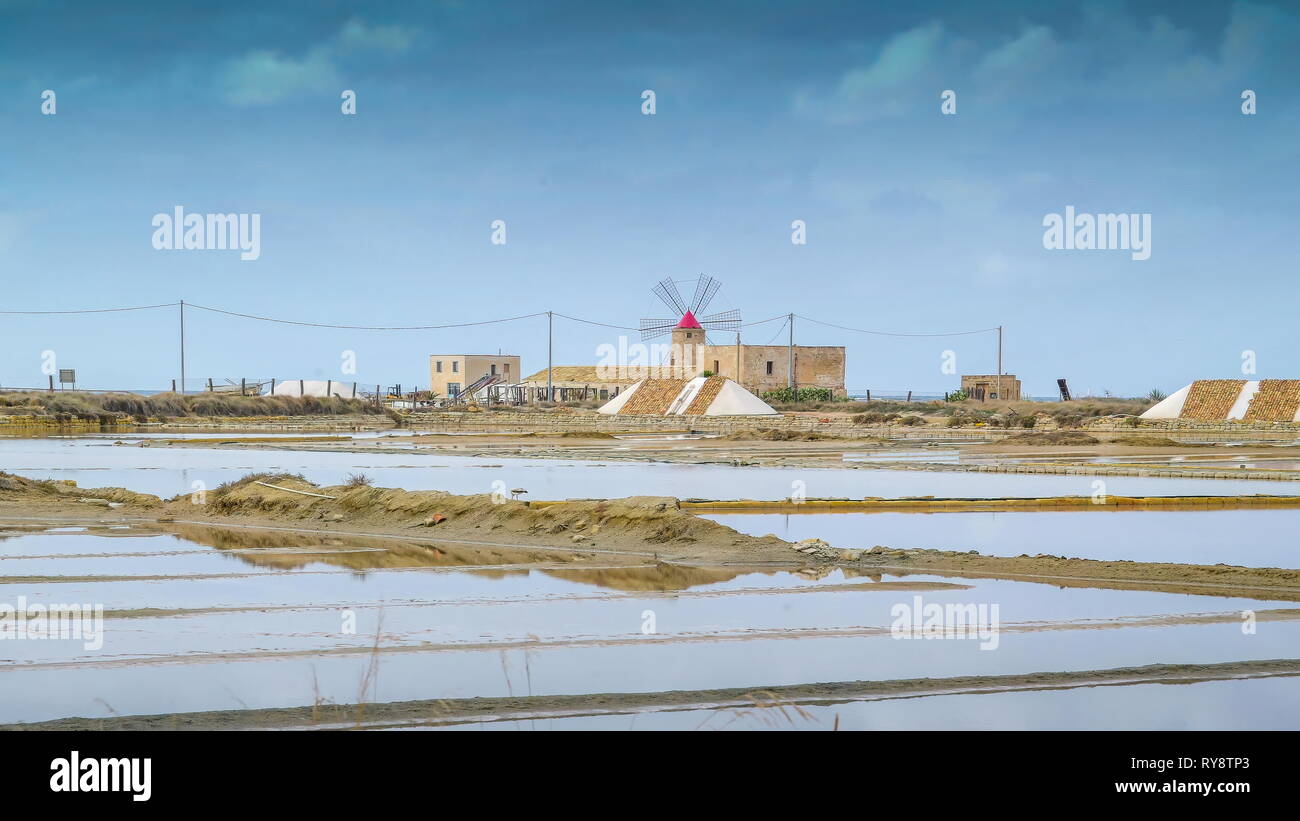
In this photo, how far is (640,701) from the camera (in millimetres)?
5230

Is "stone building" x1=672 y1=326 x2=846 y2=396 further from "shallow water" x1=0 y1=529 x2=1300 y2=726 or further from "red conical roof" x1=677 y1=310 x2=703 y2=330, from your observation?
"shallow water" x1=0 y1=529 x2=1300 y2=726

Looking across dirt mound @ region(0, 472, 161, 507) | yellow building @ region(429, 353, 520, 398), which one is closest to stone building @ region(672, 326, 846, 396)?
yellow building @ region(429, 353, 520, 398)

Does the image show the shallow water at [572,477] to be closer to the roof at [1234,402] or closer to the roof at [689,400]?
the roof at [689,400]

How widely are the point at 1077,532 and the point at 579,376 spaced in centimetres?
6609

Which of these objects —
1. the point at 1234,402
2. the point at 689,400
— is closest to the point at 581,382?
the point at 689,400

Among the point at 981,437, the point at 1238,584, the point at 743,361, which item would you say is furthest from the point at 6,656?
the point at 743,361

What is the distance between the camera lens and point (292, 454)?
25859 millimetres

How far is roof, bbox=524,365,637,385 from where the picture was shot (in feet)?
242

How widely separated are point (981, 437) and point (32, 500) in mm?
25985

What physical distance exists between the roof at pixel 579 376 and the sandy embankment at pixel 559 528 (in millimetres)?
58696

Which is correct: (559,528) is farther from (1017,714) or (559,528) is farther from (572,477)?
(572,477)

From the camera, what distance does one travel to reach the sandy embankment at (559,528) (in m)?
8.88

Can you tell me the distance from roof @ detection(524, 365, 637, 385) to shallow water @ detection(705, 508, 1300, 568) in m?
59.0
